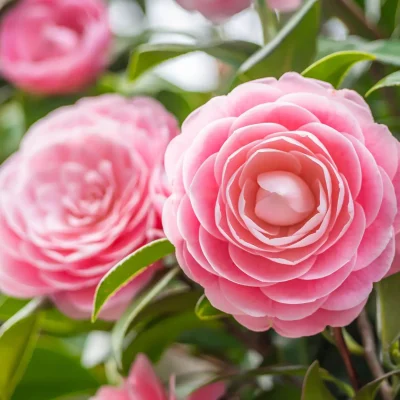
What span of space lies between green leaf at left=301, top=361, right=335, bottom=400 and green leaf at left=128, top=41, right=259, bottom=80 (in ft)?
0.92

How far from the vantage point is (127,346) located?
1.95 feet

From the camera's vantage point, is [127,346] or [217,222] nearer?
[217,222]

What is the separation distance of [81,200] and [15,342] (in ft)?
0.47

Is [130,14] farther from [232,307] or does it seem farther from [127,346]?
[232,307]

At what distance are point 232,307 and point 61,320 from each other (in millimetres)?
310

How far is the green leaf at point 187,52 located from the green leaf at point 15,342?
0.24m

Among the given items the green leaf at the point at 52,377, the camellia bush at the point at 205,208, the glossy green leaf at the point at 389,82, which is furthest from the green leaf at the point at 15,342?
the glossy green leaf at the point at 389,82

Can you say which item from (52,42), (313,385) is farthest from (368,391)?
(52,42)

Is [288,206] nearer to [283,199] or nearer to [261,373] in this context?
[283,199]

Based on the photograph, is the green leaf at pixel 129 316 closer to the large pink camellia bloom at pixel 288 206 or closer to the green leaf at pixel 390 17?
the large pink camellia bloom at pixel 288 206

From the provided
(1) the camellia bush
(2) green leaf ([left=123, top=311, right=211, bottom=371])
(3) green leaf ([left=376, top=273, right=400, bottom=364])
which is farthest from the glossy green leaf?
(2) green leaf ([left=123, top=311, right=211, bottom=371])

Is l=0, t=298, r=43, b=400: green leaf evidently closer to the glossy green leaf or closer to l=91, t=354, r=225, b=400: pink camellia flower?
l=91, t=354, r=225, b=400: pink camellia flower

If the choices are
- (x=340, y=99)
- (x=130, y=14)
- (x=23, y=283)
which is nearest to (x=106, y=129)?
(x=23, y=283)

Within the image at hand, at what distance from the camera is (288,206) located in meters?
0.39
